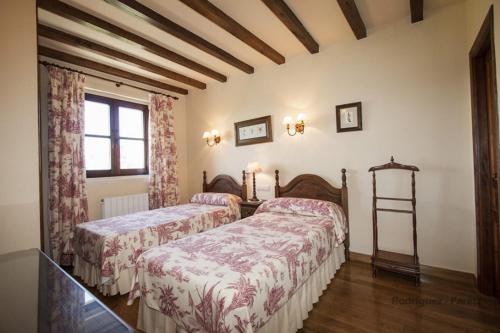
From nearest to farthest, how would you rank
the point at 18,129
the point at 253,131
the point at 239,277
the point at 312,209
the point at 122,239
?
the point at 239,277
the point at 18,129
the point at 122,239
the point at 312,209
the point at 253,131

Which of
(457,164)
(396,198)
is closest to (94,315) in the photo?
(396,198)

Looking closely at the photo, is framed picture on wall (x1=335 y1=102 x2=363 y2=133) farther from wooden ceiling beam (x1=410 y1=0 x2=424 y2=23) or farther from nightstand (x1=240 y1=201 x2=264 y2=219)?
nightstand (x1=240 y1=201 x2=264 y2=219)

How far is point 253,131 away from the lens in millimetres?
3574

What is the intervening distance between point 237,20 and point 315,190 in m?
2.18

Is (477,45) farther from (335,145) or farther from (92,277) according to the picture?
(92,277)

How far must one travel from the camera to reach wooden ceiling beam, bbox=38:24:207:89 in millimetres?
2373

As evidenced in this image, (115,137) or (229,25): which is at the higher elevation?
(229,25)

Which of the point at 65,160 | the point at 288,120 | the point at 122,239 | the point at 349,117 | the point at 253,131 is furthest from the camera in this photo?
the point at 253,131

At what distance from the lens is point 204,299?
122cm

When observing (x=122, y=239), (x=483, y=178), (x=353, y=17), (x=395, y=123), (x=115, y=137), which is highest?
(x=353, y=17)

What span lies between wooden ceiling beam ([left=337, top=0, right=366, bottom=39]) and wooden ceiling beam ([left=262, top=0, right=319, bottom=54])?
445 millimetres

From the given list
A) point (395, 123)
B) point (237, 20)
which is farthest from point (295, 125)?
point (237, 20)

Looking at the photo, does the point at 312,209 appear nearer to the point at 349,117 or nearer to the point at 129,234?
the point at 349,117

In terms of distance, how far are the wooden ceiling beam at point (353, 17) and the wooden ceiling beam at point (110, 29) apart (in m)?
2.07
